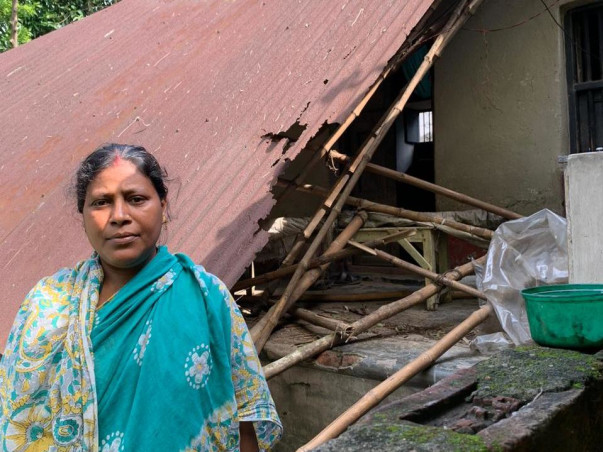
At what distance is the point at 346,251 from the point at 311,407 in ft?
4.08

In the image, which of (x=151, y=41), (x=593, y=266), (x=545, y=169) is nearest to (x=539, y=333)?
(x=593, y=266)

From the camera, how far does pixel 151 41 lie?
19.3 feet

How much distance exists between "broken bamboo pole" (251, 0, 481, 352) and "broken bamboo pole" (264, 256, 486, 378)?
204mm

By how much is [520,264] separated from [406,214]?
3.52 feet

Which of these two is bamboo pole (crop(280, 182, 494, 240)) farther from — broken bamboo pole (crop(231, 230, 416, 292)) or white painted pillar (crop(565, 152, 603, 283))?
white painted pillar (crop(565, 152, 603, 283))

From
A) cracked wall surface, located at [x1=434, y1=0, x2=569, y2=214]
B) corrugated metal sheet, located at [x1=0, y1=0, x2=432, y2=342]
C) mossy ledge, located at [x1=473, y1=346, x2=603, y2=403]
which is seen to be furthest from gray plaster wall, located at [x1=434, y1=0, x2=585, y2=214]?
mossy ledge, located at [x1=473, y1=346, x2=603, y2=403]

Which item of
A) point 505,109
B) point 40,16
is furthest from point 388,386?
point 40,16

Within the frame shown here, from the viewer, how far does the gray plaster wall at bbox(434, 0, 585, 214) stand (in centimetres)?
604

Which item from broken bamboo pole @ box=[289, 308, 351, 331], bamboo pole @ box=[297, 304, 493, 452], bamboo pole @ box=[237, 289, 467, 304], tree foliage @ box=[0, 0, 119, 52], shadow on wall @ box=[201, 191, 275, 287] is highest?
tree foliage @ box=[0, 0, 119, 52]

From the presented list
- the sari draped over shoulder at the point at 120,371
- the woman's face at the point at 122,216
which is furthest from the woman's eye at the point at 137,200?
the sari draped over shoulder at the point at 120,371

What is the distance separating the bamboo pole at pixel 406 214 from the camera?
458 cm

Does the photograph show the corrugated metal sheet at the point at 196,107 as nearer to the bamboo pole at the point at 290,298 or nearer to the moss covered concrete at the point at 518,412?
the bamboo pole at the point at 290,298

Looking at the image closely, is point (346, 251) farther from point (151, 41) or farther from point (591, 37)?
point (591, 37)

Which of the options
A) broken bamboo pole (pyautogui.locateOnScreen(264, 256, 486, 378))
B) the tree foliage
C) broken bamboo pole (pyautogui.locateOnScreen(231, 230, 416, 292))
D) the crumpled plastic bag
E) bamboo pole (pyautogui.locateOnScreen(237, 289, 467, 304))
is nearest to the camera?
broken bamboo pole (pyautogui.locateOnScreen(264, 256, 486, 378))
